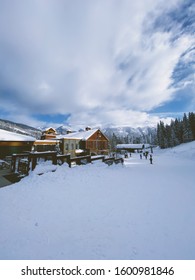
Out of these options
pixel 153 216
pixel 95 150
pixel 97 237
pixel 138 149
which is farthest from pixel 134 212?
pixel 138 149

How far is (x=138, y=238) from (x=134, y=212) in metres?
1.81

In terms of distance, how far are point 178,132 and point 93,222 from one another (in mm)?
84230

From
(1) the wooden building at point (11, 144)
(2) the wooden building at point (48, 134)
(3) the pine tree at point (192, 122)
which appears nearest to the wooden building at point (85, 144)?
(2) the wooden building at point (48, 134)

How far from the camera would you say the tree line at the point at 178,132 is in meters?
71.1

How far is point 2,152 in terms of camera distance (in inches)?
828

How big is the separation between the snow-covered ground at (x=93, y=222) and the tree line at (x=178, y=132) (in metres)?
72.7

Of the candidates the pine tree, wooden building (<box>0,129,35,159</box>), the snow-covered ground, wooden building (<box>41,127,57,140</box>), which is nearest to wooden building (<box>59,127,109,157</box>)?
wooden building (<box>41,127,57,140</box>)

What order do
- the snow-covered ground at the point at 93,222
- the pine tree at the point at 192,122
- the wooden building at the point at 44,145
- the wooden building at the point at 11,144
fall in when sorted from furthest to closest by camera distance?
the pine tree at the point at 192,122
the wooden building at the point at 44,145
the wooden building at the point at 11,144
the snow-covered ground at the point at 93,222

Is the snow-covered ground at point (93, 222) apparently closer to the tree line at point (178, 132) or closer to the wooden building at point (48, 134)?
the wooden building at point (48, 134)

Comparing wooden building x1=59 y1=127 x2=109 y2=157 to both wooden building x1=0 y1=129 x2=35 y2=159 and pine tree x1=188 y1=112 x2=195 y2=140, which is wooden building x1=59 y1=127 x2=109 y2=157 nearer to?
wooden building x1=0 y1=129 x2=35 y2=159

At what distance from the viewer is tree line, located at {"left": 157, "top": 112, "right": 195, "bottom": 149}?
71125mm

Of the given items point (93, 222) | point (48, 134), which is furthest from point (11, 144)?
point (48, 134)

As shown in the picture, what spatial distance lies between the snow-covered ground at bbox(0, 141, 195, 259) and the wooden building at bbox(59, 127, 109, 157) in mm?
26630
